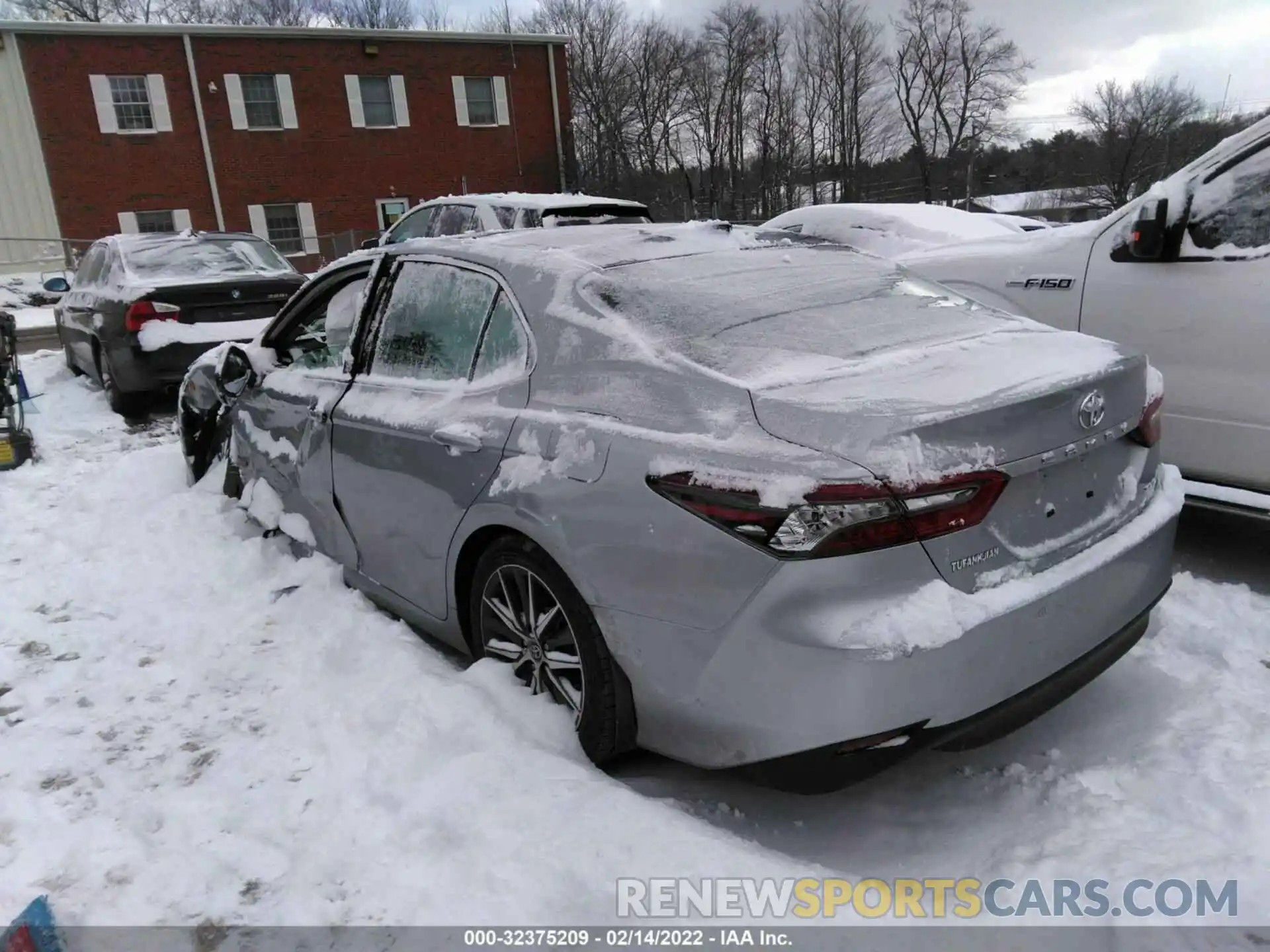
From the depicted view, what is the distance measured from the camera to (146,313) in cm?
727

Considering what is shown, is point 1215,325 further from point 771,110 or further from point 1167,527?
point 771,110

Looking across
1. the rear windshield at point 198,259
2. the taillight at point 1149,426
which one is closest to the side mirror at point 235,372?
the rear windshield at point 198,259

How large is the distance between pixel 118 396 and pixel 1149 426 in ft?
26.2

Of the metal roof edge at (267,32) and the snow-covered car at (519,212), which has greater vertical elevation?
the metal roof edge at (267,32)

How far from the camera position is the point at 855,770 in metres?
2.08

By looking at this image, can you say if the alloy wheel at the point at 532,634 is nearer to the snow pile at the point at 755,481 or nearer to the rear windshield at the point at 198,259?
the snow pile at the point at 755,481

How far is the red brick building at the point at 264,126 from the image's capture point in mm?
23766

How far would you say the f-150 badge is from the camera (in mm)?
4285

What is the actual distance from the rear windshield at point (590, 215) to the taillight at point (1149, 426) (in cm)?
621

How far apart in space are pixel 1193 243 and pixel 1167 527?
190cm

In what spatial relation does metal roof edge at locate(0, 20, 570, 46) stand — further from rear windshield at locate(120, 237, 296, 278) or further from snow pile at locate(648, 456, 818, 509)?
snow pile at locate(648, 456, 818, 509)

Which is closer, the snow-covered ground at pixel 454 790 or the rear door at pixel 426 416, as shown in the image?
the snow-covered ground at pixel 454 790

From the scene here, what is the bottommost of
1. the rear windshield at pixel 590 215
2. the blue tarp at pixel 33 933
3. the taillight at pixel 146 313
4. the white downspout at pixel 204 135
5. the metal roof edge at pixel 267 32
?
the blue tarp at pixel 33 933

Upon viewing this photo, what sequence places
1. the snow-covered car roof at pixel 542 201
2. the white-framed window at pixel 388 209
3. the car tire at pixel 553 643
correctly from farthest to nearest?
the white-framed window at pixel 388 209
the snow-covered car roof at pixel 542 201
the car tire at pixel 553 643
